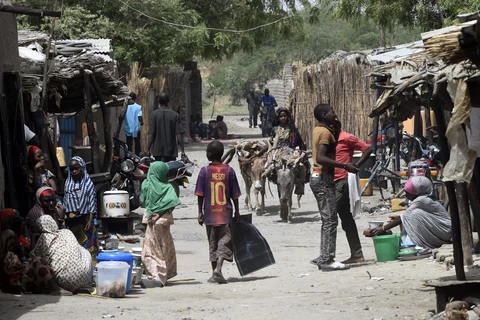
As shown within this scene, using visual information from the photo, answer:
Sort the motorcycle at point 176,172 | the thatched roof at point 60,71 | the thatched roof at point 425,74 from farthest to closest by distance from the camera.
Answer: the motorcycle at point 176,172
the thatched roof at point 60,71
the thatched roof at point 425,74

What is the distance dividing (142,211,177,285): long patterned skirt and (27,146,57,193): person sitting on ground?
1271 mm

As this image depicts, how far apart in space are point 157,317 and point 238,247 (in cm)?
269

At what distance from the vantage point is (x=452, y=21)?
1997 cm

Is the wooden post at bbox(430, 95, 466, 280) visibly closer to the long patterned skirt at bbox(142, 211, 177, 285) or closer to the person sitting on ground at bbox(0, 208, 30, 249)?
the long patterned skirt at bbox(142, 211, 177, 285)

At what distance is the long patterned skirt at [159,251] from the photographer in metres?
11.1

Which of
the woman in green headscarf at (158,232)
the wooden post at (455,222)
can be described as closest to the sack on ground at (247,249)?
the woman in green headscarf at (158,232)

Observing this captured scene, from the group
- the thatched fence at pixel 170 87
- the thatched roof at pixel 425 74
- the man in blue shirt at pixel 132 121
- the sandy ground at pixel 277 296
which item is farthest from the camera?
the thatched fence at pixel 170 87

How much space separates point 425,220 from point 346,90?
575 inches

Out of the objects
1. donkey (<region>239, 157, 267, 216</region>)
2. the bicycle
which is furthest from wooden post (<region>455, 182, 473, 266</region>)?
the bicycle

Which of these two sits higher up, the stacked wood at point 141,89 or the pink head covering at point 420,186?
the stacked wood at point 141,89

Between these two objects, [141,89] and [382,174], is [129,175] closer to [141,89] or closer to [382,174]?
[382,174]

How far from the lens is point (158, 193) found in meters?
11.1

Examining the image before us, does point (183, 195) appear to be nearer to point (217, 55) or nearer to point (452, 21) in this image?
point (452, 21)

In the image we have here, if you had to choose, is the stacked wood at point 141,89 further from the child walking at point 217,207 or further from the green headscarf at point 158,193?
the child walking at point 217,207
